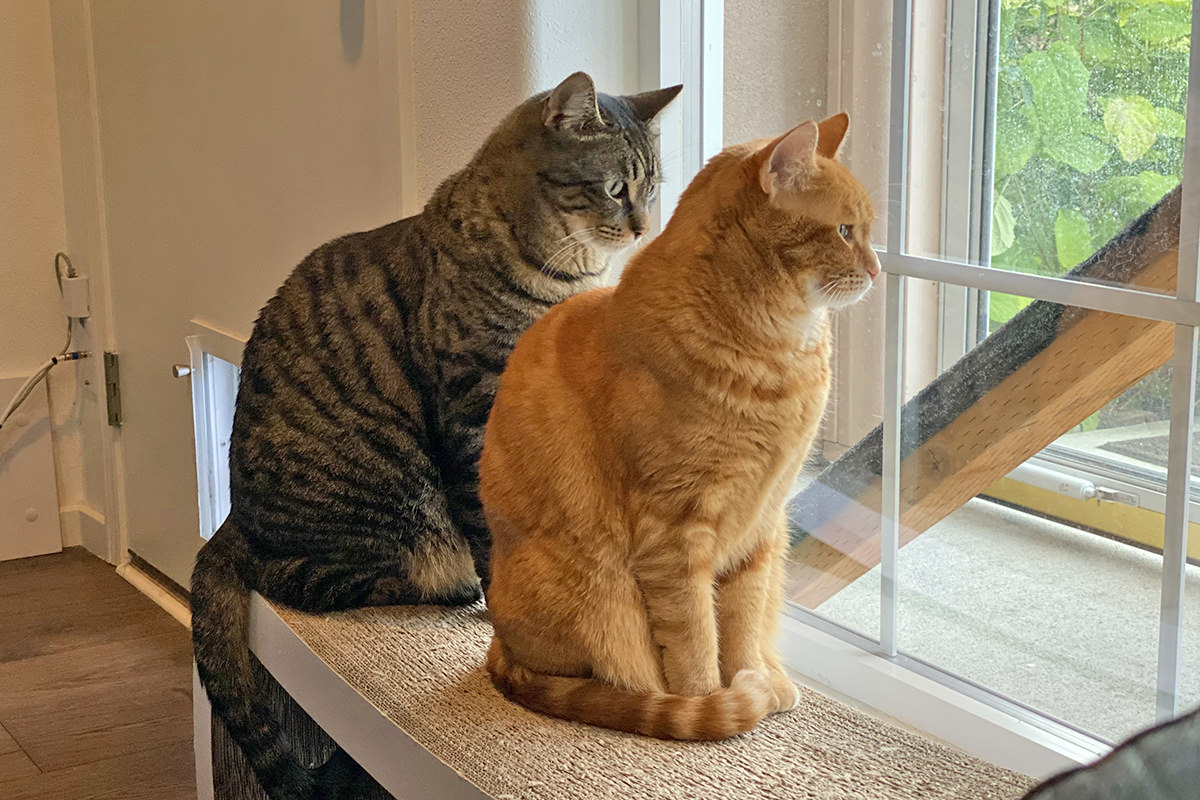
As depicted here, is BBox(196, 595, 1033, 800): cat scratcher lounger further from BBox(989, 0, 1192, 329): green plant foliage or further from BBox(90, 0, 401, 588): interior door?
BBox(90, 0, 401, 588): interior door

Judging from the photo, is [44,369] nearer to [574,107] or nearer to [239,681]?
[239,681]

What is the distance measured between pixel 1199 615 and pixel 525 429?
23.8 inches

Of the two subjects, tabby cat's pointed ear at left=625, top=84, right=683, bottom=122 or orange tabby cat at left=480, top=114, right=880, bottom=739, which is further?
Answer: tabby cat's pointed ear at left=625, top=84, right=683, bottom=122

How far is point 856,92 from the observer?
4.02 feet

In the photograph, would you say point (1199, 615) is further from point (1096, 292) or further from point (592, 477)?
point (592, 477)

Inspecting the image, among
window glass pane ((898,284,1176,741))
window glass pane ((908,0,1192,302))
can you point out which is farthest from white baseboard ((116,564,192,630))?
window glass pane ((908,0,1192,302))

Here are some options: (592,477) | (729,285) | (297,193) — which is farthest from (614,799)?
(297,193)

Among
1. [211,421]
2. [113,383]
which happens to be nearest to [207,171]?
[211,421]

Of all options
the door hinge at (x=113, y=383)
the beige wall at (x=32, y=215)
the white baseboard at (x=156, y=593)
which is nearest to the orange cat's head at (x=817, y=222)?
the white baseboard at (x=156, y=593)

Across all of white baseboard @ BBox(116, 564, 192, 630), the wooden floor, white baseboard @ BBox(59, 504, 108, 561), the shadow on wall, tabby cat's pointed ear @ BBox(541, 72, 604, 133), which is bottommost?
the wooden floor

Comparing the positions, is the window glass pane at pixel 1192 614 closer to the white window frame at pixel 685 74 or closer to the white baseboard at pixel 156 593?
the white window frame at pixel 685 74

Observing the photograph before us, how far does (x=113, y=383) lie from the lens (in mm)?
2820

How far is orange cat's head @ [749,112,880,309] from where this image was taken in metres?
0.93

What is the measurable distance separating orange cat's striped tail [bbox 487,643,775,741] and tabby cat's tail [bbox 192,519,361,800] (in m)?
0.43
